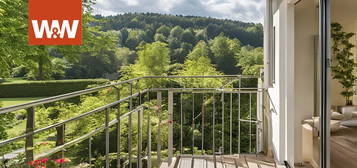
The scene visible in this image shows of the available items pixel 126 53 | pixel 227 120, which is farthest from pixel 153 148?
pixel 126 53

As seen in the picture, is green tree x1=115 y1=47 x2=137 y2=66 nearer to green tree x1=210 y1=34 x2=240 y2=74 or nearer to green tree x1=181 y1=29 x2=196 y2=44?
green tree x1=181 y1=29 x2=196 y2=44

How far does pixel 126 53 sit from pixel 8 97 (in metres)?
5.45

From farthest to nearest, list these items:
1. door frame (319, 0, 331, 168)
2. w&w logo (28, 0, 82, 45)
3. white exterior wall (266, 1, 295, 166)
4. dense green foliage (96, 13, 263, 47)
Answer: dense green foliage (96, 13, 263, 47) < w&w logo (28, 0, 82, 45) < white exterior wall (266, 1, 295, 166) < door frame (319, 0, 331, 168)

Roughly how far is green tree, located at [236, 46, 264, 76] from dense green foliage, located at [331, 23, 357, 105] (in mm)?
11022

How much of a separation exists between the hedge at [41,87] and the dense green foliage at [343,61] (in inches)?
515

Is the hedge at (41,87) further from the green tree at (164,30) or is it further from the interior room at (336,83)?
the interior room at (336,83)

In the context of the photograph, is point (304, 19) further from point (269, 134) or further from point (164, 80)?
point (164, 80)

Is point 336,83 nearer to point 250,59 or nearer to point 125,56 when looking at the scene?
point 250,59

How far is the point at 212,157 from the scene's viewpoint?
401 cm

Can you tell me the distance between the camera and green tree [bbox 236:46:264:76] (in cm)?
1314

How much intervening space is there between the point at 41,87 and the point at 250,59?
8660 millimetres

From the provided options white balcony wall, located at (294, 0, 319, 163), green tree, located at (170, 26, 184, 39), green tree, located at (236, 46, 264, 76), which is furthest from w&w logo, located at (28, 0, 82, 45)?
white balcony wall, located at (294, 0, 319, 163)

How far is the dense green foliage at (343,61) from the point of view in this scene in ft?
5.85

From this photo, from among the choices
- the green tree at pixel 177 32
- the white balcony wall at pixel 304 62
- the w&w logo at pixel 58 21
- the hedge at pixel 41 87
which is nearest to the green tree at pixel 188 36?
the green tree at pixel 177 32
